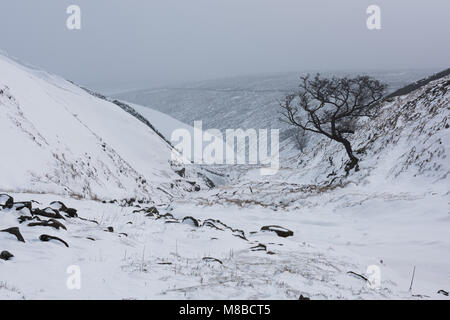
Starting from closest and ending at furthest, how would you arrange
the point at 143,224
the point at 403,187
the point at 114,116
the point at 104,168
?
the point at 143,224 → the point at 403,187 → the point at 104,168 → the point at 114,116

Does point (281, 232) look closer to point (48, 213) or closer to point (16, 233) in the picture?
point (48, 213)

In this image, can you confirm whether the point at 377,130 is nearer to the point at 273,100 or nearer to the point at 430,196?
the point at 430,196

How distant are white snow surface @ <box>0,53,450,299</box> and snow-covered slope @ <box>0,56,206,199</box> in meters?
0.11

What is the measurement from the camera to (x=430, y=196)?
12.6 metres

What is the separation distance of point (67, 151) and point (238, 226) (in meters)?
12.8

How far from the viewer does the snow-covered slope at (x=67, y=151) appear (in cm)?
1489

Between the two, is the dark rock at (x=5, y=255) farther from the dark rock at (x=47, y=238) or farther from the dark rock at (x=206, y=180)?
the dark rock at (x=206, y=180)

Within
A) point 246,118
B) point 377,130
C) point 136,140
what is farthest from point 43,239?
point 246,118

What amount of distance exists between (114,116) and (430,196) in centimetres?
3651

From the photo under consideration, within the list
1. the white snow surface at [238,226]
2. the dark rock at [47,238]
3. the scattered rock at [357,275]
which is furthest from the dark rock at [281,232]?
the dark rock at [47,238]

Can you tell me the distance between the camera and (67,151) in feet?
67.0

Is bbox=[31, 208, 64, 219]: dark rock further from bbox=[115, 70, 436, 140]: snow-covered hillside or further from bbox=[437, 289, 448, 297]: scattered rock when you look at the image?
bbox=[115, 70, 436, 140]: snow-covered hillside

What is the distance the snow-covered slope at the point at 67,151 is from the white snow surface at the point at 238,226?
0.37ft
